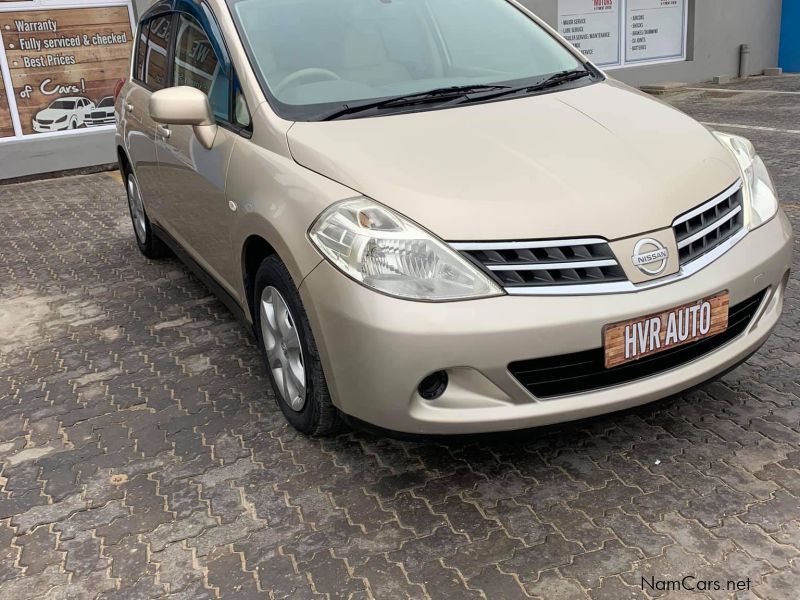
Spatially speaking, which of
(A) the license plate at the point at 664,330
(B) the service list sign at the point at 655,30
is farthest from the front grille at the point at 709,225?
(B) the service list sign at the point at 655,30

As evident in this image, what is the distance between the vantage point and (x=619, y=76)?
13.2m

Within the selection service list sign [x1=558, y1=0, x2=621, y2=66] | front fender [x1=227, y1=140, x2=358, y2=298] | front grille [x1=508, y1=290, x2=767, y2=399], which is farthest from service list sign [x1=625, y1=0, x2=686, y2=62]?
front grille [x1=508, y1=290, x2=767, y2=399]

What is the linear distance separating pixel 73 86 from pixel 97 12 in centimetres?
87

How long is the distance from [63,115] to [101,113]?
411mm

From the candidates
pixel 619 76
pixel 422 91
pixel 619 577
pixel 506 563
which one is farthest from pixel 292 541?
pixel 619 76

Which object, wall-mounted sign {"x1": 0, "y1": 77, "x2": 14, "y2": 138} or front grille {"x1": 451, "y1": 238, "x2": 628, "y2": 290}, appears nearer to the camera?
front grille {"x1": 451, "y1": 238, "x2": 628, "y2": 290}

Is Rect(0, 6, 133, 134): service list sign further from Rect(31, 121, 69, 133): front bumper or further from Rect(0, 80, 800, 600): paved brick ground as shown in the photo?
Rect(0, 80, 800, 600): paved brick ground

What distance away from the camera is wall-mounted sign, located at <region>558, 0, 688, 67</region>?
1278 cm

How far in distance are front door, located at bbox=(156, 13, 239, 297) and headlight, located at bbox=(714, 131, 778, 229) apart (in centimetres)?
203

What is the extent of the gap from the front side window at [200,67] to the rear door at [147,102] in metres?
0.27

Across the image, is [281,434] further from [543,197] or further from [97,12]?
[97,12]

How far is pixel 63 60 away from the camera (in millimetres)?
9195

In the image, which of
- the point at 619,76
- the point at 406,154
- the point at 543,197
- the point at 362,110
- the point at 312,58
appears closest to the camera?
the point at 543,197

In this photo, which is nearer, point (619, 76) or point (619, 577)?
point (619, 577)
